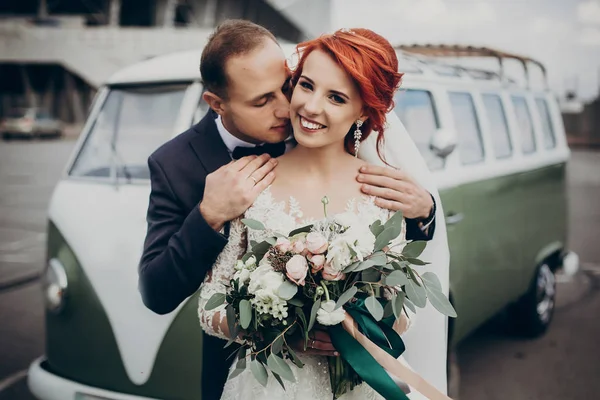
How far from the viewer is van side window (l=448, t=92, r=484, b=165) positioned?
4238 millimetres

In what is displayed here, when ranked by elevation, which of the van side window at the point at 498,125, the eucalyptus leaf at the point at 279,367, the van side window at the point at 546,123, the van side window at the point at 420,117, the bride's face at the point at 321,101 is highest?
the bride's face at the point at 321,101

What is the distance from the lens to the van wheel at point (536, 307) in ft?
17.2

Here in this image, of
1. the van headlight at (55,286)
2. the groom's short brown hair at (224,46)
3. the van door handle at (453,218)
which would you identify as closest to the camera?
the groom's short brown hair at (224,46)

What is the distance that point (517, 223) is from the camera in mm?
4766

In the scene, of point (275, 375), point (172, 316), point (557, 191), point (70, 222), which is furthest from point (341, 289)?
point (557, 191)

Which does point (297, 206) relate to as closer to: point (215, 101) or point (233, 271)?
point (233, 271)

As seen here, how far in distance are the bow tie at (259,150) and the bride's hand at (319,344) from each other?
2.09 ft

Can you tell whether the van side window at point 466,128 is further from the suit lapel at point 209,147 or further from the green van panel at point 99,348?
the suit lapel at point 209,147

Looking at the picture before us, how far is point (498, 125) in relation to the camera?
4.79 metres

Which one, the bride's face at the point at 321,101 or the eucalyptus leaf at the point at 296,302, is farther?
the bride's face at the point at 321,101

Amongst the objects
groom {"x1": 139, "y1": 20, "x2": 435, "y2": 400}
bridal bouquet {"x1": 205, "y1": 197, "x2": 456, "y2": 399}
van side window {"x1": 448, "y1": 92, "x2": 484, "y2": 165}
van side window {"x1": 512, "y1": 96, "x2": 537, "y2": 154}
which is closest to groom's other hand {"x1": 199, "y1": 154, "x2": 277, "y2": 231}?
groom {"x1": 139, "y1": 20, "x2": 435, "y2": 400}

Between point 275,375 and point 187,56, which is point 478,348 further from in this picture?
point 275,375

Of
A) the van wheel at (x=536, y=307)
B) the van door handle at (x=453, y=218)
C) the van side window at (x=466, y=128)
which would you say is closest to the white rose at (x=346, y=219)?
the van door handle at (x=453, y=218)

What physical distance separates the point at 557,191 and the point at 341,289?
4.34 meters
